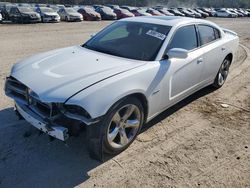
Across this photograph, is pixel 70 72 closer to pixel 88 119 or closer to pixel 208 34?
pixel 88 119

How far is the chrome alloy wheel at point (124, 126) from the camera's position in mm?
3256

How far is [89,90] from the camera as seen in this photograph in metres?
2.93

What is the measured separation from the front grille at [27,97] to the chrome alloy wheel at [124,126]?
749 mm

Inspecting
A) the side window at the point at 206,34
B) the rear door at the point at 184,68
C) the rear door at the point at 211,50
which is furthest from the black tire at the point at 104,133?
the side window at the point at 206,34

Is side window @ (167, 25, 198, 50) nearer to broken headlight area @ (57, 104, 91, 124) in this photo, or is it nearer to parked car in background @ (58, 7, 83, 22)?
broken headlight area @ (57, 104, 91, 124)

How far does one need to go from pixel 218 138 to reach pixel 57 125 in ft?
7.80

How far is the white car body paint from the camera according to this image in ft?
9.60

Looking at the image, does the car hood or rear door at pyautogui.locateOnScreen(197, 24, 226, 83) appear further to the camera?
rear door at pyautogui.locateOnScreen(197, 24, 226, 83)

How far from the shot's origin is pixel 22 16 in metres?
21.9

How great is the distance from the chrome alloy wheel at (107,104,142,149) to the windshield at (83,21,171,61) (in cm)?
82

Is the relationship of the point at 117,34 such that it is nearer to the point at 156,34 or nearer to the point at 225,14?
the point at 156,34

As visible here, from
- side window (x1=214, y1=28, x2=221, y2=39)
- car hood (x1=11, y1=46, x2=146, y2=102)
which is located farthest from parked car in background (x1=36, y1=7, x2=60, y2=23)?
car hood (x1=11, y1=46, x2=146, y2=102)

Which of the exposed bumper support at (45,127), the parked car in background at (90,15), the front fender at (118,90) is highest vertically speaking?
the front fender at (118,90)

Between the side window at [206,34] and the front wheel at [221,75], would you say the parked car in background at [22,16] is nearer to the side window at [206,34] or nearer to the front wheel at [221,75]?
the front wheel at [221,75]
